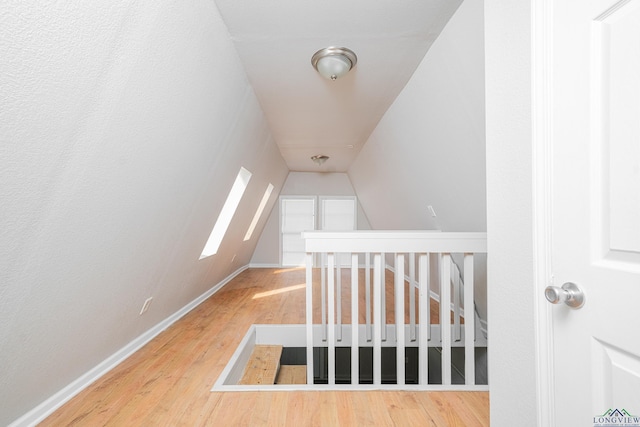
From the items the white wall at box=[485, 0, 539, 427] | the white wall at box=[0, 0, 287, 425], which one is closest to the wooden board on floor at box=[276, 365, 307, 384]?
the white wall at box=[0, 0, 287, 425]

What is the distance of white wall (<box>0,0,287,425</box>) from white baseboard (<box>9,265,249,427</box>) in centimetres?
5

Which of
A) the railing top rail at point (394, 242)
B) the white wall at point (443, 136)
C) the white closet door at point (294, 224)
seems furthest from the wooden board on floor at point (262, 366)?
the white closet door at point (294, 224)

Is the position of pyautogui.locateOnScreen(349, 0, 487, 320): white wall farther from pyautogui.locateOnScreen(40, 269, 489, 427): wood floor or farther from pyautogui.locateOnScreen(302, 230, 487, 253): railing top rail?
pyautogui.locateOnScreen(40, 269, 489, 427): wood floor

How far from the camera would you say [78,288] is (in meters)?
1.55

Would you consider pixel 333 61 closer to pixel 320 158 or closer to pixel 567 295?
pixel 567 295

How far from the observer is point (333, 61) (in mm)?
2043

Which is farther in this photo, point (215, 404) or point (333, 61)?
point (333, 61)

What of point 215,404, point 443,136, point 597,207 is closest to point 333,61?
point 443,136

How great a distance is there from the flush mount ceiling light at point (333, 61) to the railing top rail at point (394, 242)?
1091mm

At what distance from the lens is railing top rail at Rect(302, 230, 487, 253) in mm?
2045

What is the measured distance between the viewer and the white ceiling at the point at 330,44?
5.27 ft

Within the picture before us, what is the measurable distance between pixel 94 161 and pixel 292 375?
2.87m

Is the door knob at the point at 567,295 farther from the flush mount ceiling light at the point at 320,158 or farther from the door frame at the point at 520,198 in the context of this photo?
the flush mount ceiling light at the point at 320,158

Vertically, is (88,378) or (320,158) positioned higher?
(320,158)
